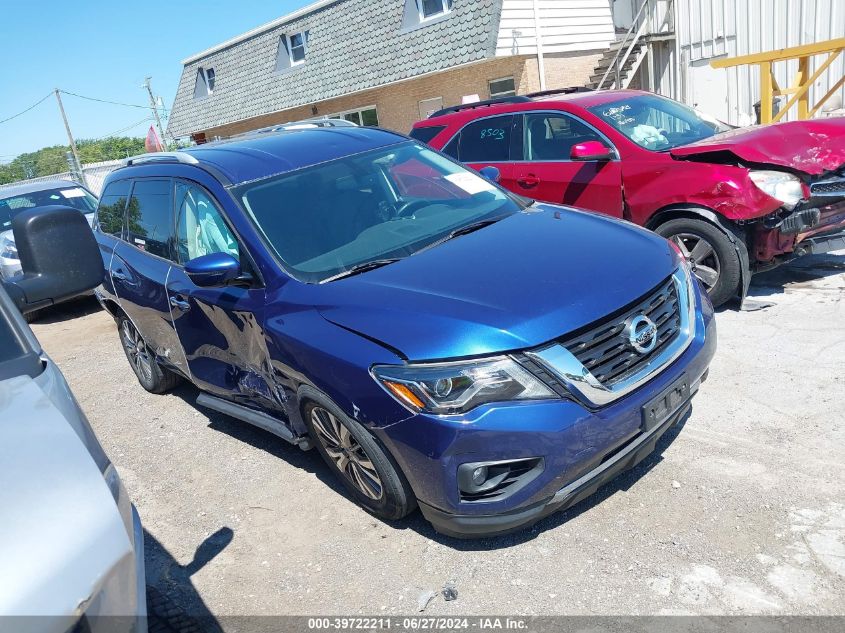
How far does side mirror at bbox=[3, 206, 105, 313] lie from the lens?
7.50 feet

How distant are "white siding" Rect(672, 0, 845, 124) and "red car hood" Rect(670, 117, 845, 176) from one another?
8125mm

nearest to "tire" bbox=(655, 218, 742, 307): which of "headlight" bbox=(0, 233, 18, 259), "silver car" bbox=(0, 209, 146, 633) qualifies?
"silver car" bbox=(0, 209, 146, 633)

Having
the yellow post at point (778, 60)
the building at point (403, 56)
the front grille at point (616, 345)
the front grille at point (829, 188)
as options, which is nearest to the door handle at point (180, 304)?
the front grille at point (616, 345)

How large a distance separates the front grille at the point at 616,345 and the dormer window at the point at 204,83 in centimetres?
2513

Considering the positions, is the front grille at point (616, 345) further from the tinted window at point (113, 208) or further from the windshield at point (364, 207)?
the tinted window at point (113, 208)

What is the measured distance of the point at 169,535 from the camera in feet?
11.7

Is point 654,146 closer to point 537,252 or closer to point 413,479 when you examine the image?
point 537,252

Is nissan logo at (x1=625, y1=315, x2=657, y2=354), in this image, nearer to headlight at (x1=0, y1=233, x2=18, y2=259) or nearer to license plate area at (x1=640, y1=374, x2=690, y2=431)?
license plate area at (x1=640, y1=374, x2=690, y2=431)

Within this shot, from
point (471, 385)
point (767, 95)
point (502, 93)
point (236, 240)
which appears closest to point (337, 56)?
point (502, 93)

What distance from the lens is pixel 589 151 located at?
566cm

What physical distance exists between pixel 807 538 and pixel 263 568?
2.34m

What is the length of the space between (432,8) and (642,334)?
1540 cm

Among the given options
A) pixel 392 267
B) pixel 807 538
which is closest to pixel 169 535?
pixel 392 267

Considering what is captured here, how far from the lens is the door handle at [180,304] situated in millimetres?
4049
